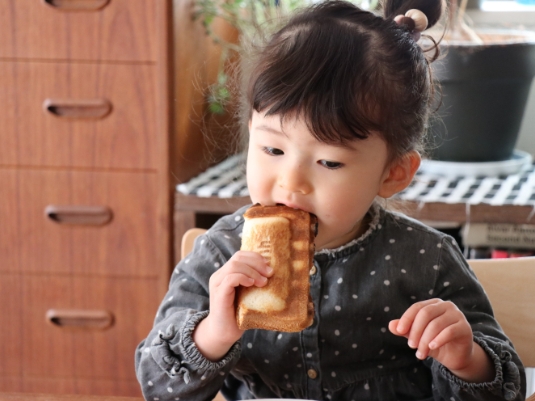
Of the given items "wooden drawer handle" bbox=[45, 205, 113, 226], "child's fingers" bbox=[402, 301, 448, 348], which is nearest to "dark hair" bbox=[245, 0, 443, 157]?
"child's fingers" bbox=[402, 301, 448, 348]

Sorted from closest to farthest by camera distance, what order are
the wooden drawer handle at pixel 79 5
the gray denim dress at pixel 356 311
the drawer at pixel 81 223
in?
the gray denim dress at pixel 356 311 → the wooden drawer handle at pixel 79 5 → the drawer at pixel 81 223

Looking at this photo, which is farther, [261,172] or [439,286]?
[439,286]

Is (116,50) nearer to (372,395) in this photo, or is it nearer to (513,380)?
(372,395)

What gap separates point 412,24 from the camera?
3.49 feet

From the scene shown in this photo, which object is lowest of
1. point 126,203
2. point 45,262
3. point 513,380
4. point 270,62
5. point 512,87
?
point 45,262

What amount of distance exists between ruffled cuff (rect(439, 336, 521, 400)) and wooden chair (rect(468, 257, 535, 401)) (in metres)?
0.18

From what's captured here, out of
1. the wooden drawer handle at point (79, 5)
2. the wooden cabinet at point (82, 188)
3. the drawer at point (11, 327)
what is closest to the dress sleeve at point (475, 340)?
the wooden cabinet at point (82, 188)

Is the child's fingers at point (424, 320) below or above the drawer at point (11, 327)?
above

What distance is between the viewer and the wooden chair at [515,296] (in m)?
1.15

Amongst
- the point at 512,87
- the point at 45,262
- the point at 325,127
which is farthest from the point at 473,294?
the point at 45,262

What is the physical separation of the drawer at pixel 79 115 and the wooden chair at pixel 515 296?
0.91m

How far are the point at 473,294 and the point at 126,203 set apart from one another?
110cm

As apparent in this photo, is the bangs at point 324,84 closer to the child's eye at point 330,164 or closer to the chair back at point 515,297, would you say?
the child's eye at point 330,164

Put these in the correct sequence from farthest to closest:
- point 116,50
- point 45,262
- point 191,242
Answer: point 45,262 → point 116,50 → point 191,242
